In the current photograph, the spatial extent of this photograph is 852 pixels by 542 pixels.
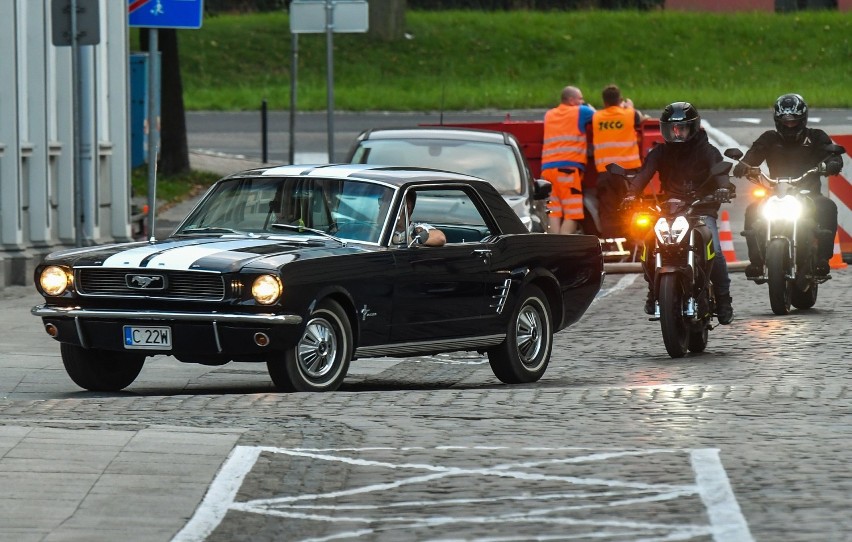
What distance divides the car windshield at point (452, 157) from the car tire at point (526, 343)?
5.31 m

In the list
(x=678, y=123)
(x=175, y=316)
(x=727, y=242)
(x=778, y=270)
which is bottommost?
(x=727, y=242)

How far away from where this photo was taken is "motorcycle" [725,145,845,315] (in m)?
16.8

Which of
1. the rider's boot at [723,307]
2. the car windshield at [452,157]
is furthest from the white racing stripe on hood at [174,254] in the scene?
the car windshield at [452,157]

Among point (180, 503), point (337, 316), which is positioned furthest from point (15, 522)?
point (337, 316)

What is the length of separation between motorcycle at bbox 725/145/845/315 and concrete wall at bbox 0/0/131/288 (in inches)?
262

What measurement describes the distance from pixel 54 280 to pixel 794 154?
7.59 m

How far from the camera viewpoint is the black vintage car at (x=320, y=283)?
11.3 metres

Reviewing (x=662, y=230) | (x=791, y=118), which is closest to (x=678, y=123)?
(x=662, y=230)

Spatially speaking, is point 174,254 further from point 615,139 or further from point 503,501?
point 615,139

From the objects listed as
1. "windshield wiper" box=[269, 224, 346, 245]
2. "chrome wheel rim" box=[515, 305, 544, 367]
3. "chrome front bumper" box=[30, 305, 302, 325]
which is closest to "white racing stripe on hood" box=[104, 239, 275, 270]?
"chrome front bumper" box=[30, 305, 302, 325]

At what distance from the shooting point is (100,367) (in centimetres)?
1234

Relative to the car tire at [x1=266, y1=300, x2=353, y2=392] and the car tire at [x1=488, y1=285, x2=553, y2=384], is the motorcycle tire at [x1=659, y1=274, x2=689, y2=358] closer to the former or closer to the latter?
the car tire at [x1=488, y1=285, x2=553, y2=384]

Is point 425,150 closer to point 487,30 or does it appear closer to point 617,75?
point 617,75

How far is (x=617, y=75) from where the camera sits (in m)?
54.1
